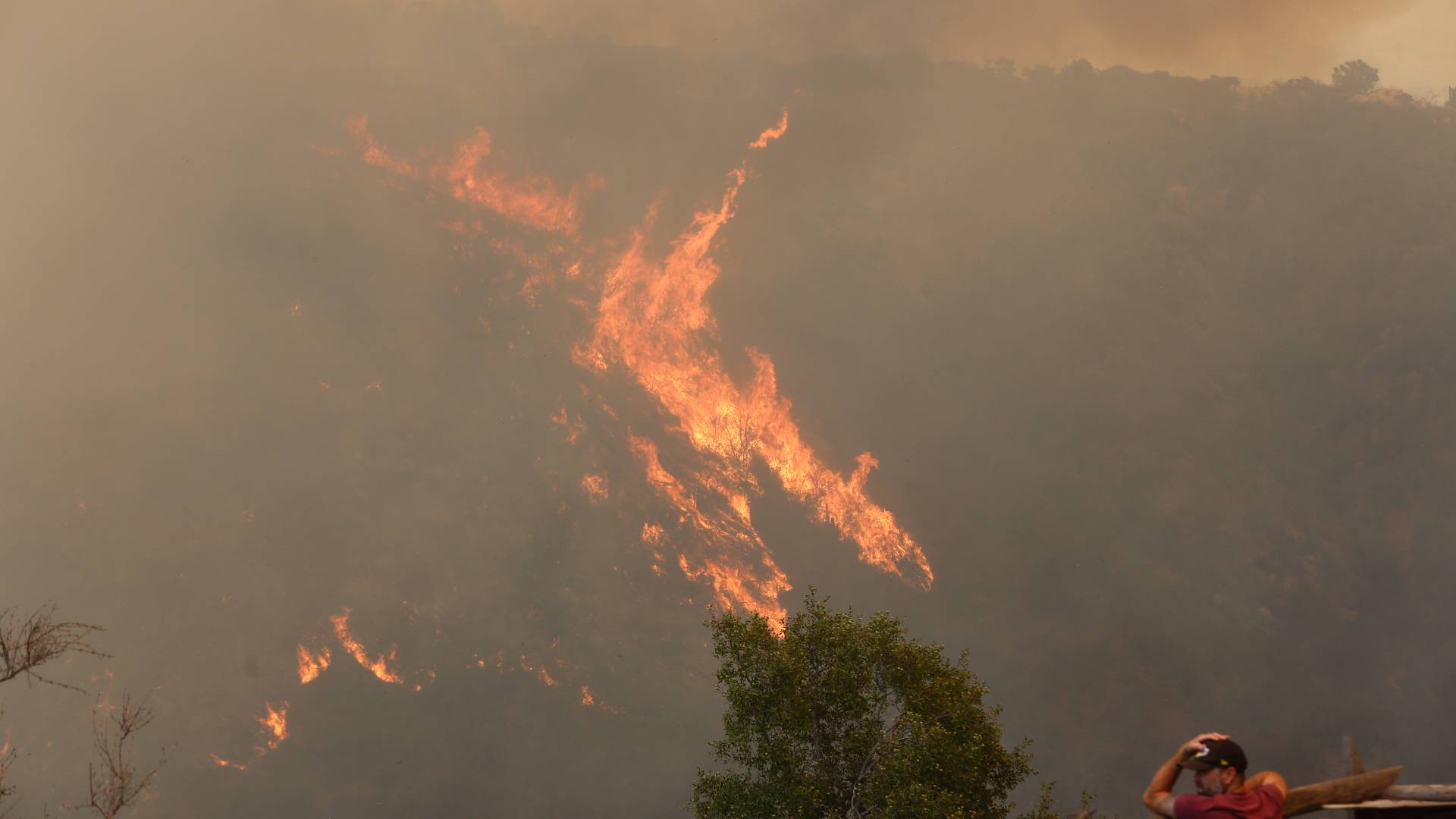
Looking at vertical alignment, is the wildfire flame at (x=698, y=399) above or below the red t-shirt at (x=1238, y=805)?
above

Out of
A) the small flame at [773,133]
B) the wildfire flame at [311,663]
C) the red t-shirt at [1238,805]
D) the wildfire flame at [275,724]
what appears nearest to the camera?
the red t-shirt at [1238,805]

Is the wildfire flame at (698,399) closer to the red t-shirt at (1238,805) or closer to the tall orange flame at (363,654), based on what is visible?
the tall orange flame at (363,654)

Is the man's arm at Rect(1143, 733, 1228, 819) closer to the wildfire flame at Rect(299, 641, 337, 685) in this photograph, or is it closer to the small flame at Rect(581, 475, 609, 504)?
the small flame at Rect(581, 475, 609, 504)

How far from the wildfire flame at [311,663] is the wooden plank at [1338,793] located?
372 feet

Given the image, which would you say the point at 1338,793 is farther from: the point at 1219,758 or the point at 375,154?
the point at 375,154

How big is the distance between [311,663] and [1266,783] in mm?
114652

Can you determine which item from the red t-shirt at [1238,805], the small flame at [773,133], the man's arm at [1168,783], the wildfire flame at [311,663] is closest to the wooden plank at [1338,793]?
the red t-shirt at [1238,805]

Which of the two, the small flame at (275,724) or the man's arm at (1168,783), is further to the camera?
the small flame at (275,724)

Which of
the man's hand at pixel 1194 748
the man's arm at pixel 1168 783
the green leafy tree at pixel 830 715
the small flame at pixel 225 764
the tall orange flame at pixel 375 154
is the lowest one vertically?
the man's arm at pixel 1168 783

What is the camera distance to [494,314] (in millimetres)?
124688

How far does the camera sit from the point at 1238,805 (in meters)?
5.59

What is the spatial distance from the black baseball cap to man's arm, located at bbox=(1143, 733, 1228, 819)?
5 cm

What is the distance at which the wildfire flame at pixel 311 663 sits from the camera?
100 meters

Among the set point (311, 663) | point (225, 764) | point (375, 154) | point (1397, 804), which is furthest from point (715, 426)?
point (1397, 804)
